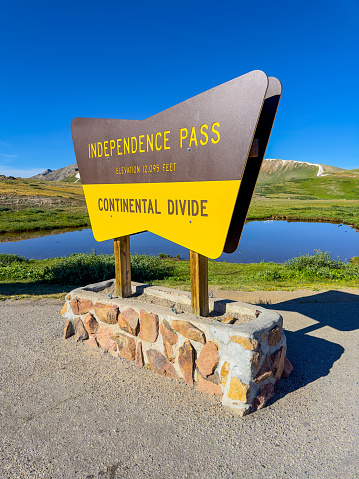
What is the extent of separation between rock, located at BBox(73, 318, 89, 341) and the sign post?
102 cm

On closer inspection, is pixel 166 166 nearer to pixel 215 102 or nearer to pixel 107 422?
pixel 215 102

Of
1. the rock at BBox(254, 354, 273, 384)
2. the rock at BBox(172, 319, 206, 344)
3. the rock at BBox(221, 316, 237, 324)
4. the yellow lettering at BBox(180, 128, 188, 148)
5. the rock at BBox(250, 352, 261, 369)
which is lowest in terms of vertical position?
the rock at BBox(254, 354, 273, 384)

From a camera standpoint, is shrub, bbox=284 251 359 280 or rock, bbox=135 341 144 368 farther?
shrub, bbox=284 251 359 280

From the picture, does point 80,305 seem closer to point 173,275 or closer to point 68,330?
point 68,330

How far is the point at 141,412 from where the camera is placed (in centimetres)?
424

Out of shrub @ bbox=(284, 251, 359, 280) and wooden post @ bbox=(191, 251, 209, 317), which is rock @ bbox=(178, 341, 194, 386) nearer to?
wooden post @ bbox=(191, 251, 209, 317)

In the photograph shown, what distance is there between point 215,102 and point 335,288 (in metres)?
8.03

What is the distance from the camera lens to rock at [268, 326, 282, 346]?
→ 444 centimetres

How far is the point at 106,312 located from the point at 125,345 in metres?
0.64

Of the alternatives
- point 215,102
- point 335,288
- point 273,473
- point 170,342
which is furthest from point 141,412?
point 335,288

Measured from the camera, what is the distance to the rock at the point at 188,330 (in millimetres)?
4527

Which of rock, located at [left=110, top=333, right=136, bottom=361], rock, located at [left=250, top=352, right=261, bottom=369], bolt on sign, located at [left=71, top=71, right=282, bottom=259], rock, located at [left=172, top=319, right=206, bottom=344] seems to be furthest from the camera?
rock, located at [left=110, top=333, right=136, bottom=361]

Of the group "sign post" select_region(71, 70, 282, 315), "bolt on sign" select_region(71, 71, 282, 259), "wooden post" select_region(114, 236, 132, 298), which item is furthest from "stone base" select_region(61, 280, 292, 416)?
"bolt on sign" select_region(71, 71, 282, 259)

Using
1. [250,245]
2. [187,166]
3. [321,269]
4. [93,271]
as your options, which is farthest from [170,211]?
[250,245]
